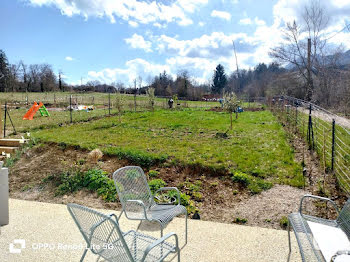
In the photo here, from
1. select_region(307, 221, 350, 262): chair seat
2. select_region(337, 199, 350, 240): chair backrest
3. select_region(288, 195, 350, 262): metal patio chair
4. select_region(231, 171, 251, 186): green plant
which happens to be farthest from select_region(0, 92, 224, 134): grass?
select_region(337, 199, 350, 240): chair backrest

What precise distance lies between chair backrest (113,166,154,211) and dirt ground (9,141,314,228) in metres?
1.02

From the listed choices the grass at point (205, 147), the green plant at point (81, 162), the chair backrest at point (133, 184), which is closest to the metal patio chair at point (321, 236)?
the chair backrest at point (133, 184)

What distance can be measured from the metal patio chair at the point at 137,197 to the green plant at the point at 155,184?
129 cm

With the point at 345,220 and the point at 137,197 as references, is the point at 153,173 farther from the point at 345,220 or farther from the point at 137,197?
the point at 345,220

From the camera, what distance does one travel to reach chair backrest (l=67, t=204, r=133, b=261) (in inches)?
74.5

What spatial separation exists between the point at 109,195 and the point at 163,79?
45879 mm

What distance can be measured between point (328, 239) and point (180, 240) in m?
1.56

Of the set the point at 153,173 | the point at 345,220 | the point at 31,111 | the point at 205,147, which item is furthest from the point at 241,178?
the point at 31,111

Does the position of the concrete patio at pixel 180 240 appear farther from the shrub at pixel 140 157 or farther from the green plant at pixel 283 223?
the shrub at pixel 140 157

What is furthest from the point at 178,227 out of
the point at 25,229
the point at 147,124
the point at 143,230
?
the point at 147,124

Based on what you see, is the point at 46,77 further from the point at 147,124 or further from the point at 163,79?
the point at 147,124

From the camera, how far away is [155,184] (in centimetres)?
501

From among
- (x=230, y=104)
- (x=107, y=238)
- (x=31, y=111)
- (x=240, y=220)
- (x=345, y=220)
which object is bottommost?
(x=240, y=220)

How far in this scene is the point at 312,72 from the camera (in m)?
25.0
